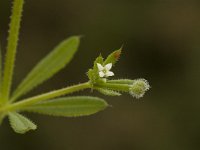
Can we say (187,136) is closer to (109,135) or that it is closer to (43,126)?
(109,135)

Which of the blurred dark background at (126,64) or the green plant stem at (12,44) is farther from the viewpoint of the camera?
the blurred dark background at (126,64)

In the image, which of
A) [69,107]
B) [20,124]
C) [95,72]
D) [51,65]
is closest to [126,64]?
[51,65]

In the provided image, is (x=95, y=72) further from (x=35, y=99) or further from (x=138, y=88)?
(x=35, y=99)

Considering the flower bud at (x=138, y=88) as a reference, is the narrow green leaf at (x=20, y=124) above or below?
below

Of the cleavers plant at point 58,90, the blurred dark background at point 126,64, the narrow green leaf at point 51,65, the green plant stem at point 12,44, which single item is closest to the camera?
the cleavers plant at point 58,90

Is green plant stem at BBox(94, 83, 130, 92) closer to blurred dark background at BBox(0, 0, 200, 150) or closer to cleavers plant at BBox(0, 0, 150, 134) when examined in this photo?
cleavers plant at BBox(0, 0, 150, 134)

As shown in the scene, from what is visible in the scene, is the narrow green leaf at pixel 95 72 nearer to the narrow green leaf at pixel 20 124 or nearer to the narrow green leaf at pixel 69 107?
the narrow green leaf at pixel 69 107

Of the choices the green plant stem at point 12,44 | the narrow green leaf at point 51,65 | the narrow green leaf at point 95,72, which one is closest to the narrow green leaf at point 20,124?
the green plant stem at point 12,44

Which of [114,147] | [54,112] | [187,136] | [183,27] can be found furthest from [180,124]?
[54,112]
